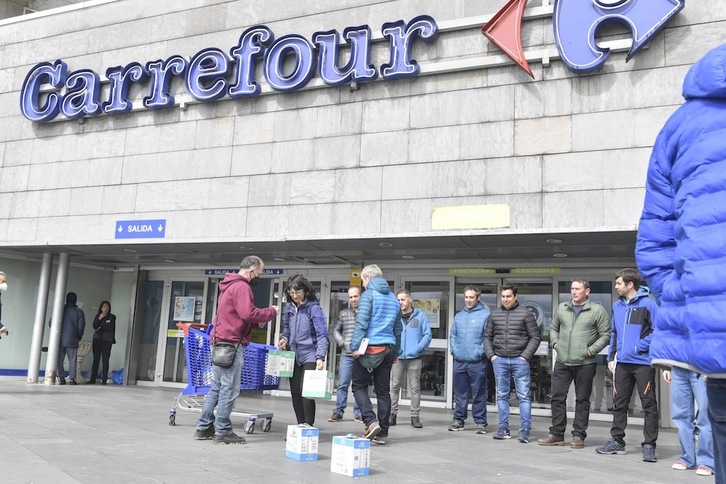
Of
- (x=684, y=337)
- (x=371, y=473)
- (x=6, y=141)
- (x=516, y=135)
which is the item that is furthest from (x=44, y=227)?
(x=684, y=337)

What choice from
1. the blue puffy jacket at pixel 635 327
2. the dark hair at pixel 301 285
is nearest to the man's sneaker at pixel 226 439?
the dark hair at pixel 301 285

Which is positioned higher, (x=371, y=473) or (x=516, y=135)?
(x=516, y=135)

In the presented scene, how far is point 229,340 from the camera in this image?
6812 millimetres

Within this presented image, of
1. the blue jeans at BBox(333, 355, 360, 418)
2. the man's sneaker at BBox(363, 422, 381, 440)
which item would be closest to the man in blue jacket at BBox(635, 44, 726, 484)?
the man's sneaker at BBox(363, 422, 381, 440)

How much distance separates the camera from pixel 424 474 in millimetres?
5703

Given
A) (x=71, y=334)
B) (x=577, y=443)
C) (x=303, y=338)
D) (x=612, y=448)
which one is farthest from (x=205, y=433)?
(x=71, y=334)

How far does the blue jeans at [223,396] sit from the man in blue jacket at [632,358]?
384 centimetres

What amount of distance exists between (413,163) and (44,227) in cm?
738

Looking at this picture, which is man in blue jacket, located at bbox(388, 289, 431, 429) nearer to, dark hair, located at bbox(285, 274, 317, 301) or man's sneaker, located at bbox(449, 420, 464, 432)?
man's sneaker, located at bbox(449, 420, 464, 432)

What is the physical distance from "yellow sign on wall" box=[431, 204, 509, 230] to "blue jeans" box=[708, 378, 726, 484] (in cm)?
721

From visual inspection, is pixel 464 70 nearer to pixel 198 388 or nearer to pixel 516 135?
pixel 516 135

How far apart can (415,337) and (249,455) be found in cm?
396

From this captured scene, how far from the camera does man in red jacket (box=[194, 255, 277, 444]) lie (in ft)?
22.2

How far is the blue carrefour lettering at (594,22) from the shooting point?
9.16 metres
